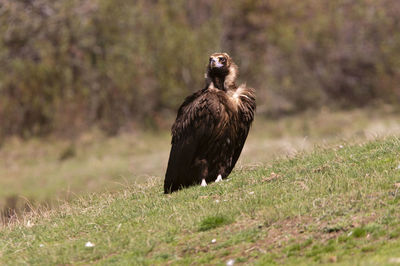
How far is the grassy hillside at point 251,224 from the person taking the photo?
24.5ft

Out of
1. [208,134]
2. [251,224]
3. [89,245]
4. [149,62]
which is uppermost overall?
[208,134]

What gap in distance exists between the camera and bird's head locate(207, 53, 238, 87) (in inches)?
450

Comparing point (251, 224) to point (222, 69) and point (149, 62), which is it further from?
point (149, 62)

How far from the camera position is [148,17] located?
122ft

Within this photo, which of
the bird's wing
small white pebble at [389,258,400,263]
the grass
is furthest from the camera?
the grass

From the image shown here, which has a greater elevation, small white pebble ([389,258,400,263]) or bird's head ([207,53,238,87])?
bird's head ([207,53,238,87])

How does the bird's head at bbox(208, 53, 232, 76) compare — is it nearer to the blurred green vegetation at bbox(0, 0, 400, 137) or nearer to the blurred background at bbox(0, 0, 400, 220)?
the blurred background at bbox(0, 0, 400, 220)

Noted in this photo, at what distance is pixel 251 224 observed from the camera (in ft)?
27.2

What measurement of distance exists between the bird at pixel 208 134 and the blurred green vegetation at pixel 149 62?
852 inches

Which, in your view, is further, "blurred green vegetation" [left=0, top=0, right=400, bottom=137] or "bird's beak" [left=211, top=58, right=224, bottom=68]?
"blurred green vegetation" [left=0, top=0, right=400, bottom=137]

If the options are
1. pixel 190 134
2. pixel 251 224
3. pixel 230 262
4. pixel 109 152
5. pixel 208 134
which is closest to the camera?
pixel 230 262

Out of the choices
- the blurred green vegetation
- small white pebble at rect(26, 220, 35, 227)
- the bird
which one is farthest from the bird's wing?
the blurred green vegetation

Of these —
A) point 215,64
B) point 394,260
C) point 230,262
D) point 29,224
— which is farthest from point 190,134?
point 394,260

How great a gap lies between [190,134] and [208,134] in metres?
0.30
